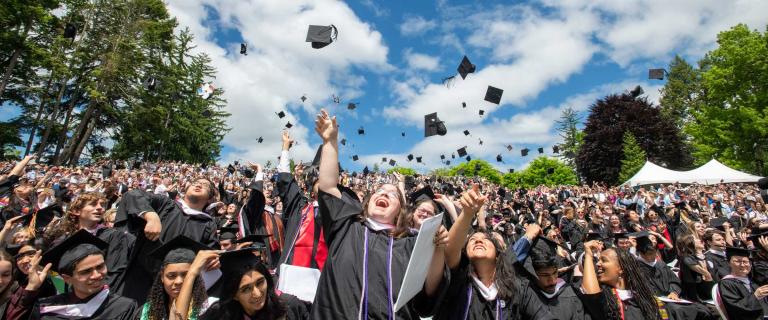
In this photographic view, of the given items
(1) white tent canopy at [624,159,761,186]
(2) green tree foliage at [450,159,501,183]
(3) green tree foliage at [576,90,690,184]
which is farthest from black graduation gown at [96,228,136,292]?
(2) green tree foliage at [450,159,501,183]

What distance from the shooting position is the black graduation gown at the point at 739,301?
11.8ft

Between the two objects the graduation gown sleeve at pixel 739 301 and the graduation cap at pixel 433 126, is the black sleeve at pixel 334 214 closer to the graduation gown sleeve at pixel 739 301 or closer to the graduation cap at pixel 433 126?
the graduation gown sleeve at pixel 739 301

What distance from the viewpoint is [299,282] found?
2.77 meters

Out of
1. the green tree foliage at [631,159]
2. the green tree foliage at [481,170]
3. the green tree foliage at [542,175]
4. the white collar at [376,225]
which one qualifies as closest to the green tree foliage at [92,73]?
the white collar at [376,225]

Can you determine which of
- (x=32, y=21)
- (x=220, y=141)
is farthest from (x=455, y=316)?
(x=220, y=141)

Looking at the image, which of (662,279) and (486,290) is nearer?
(486,290)

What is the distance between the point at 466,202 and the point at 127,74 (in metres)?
33.6

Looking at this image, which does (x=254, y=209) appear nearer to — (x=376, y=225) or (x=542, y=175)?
(x=376, y=225)

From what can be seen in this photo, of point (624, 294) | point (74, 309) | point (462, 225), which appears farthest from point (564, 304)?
point (74, 309)

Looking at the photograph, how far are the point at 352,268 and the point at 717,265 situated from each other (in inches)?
213

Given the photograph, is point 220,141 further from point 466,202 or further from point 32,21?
point 466,202

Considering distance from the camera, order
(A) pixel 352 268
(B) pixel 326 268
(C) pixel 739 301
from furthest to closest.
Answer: (C) pixel 739 301 → (B) pixel 326 268 → (A) pixel 352 268

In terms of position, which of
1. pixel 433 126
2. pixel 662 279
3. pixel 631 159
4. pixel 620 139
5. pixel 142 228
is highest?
pixel 620 139

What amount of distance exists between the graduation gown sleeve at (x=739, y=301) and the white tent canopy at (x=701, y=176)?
21.2 m
